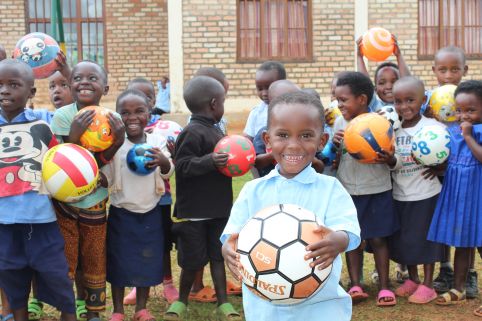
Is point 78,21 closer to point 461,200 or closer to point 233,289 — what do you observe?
point 233,289

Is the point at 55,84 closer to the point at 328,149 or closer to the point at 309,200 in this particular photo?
the point at 328,149

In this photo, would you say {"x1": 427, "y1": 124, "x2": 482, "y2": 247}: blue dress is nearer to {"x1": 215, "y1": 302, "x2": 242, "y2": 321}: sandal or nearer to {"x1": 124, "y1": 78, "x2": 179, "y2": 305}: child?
{"x1": 215, "y1": 302, "x2": 242, "y2": 321}: sandal

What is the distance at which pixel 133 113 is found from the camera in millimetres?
4070

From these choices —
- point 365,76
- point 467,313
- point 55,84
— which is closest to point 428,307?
point 467,313

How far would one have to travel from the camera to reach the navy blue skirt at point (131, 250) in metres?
4.05

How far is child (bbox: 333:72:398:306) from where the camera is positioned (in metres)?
4.35

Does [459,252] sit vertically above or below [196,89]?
below

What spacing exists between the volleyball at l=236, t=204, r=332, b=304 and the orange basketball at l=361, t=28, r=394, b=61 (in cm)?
306

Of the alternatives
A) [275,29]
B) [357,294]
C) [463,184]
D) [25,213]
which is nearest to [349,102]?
[463,184]

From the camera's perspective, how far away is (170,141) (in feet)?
14.3

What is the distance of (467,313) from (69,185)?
2.65 metres

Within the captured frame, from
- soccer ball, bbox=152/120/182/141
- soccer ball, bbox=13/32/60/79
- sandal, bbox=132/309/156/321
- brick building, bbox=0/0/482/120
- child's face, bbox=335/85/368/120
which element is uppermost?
brick building, bbox=0/0/482/120

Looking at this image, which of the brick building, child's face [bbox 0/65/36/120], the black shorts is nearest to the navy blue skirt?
the black shorts

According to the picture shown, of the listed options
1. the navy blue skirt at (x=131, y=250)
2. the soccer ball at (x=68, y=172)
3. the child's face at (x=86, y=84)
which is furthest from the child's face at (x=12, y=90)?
the navy blue skirt at (x=131, y=250)
